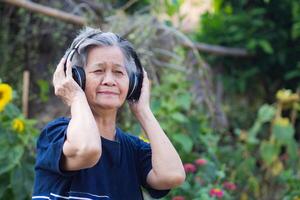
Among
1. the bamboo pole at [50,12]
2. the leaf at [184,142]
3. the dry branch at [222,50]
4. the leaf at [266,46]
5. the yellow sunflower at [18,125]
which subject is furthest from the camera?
the dry branch at [222,50]

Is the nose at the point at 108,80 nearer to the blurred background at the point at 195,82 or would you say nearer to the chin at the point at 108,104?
the chin at the point at 108,104

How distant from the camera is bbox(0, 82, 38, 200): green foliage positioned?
355 centimetres

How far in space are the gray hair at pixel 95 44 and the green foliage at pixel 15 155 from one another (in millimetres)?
1484

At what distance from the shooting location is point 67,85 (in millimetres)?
2150

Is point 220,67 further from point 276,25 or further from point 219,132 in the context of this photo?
point 219,132

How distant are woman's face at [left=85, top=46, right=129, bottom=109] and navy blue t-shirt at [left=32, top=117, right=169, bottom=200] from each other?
0.12 metres

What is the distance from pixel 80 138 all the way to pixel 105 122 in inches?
9.0

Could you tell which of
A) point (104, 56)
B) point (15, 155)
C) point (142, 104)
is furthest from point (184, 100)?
point (104, 56)

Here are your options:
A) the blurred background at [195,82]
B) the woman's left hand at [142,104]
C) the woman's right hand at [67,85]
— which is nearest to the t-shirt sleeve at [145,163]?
the woman's left hand at [142,104]

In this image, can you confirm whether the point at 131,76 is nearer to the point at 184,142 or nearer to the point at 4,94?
the point at 4,94

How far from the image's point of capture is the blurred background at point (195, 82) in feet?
13.0

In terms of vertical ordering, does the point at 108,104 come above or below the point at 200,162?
above

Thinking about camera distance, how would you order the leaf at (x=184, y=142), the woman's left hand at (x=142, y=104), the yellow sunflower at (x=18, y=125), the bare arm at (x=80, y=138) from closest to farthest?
the bare arm at (x=80, y=138) < the woman's left hand at (x=142, y=104) < the yellow sunflower at (x=18, y=125) < the leaf at (x=184, y=142)

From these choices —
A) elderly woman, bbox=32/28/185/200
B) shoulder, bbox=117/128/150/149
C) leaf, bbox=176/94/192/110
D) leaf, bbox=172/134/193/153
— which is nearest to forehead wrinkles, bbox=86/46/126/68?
elderly woman, bbox=32/28/185/200
